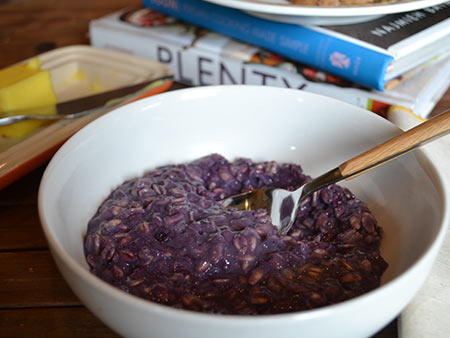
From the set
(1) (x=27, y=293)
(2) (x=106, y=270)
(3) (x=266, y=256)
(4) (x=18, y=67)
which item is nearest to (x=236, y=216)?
(3) (x=266, y=256)

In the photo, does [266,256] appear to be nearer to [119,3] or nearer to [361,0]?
[361,0]

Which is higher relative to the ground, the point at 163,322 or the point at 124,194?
the point at 163,322

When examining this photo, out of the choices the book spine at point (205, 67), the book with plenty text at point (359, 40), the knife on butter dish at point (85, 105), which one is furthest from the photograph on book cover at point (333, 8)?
the knife on butter dish at point (85, 105)

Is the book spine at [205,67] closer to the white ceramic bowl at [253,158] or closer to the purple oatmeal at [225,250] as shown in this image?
the white ceramic bowl at [253,158]

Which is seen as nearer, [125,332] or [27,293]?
[125,332]

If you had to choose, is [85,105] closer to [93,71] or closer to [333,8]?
[93,71]
